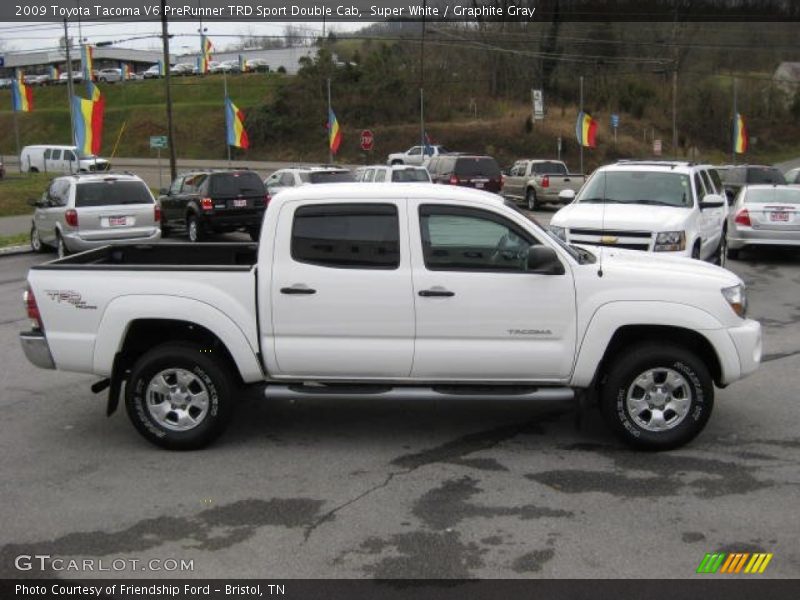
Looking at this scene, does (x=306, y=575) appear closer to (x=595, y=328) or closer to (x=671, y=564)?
(x=671, y=564)

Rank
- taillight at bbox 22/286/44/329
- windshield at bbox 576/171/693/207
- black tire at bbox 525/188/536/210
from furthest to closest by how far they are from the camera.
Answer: black tire at bbox 525/188/536/210 < windshield at bbox 576/171/693/207 < taillight at bbox 22/286/44/329

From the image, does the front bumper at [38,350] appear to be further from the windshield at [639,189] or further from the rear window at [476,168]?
the rear window at [476,168]

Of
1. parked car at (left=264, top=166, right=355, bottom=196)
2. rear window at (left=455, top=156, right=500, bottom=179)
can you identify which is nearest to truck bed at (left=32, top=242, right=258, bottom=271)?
parked car at (left=264, top=166, right=355, bottom=196)

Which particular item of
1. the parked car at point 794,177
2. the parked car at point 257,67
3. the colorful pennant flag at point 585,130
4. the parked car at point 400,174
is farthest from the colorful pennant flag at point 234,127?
the parked car at point 257,67

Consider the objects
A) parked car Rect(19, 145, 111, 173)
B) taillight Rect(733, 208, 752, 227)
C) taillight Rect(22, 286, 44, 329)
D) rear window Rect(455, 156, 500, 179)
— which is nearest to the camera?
taillight Rect(22, 286, 44, 329)

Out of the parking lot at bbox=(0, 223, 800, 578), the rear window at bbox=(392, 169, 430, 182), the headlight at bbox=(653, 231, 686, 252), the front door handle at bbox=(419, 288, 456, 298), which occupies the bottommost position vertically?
the parking lot at bbox=(0, 223, 800, 578)

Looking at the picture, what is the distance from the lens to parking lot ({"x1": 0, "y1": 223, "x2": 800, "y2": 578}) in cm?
443

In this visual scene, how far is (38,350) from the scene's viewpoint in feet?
20.1

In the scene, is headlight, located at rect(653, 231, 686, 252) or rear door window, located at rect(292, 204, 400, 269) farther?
headlight, located at rect(653, 231, 686, 252)

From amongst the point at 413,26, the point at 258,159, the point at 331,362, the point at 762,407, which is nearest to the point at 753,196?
the point at 762,407

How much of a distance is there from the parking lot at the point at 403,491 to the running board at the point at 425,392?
379 millimetres

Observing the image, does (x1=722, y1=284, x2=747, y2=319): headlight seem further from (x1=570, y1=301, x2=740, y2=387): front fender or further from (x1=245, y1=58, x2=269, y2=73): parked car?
(x1=245, y1=58, x2=269, y2=73): parked car

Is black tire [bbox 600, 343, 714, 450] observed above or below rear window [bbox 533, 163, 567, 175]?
below

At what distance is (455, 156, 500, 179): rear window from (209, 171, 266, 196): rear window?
11.6 m
